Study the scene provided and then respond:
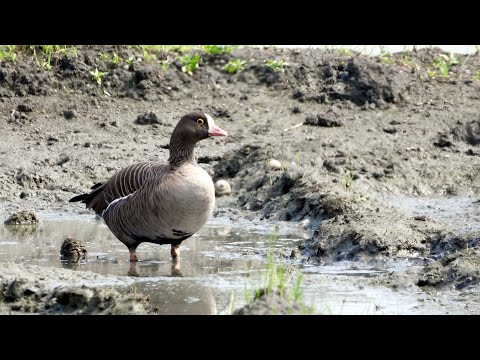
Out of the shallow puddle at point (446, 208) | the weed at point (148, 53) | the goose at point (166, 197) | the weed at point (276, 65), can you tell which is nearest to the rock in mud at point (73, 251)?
the goose at point (166, 197)

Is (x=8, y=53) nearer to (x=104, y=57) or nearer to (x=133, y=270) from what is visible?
(x=104, y=57)

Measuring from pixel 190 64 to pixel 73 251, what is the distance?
226 inches

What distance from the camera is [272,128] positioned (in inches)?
521

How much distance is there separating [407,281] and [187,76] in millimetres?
7064

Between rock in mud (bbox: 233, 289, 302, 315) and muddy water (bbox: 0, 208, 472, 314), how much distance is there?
41cm

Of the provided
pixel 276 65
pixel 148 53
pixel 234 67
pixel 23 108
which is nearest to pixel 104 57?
pixel 148 53

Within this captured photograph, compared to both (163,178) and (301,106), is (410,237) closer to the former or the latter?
(163,178)

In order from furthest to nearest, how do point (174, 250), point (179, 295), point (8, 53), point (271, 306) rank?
point (8, 53), point (174, 250), point (179, 295), point (271, 306)

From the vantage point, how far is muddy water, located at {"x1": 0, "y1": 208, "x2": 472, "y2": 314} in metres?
7.43

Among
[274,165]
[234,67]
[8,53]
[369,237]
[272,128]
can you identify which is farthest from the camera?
[234,67]

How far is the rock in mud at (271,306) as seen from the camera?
601 centimetres

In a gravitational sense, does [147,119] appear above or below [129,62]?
below

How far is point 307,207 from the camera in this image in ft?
35.4

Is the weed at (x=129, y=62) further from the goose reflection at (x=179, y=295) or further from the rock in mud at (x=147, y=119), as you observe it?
the goose reflection at (x=179, y=295)
